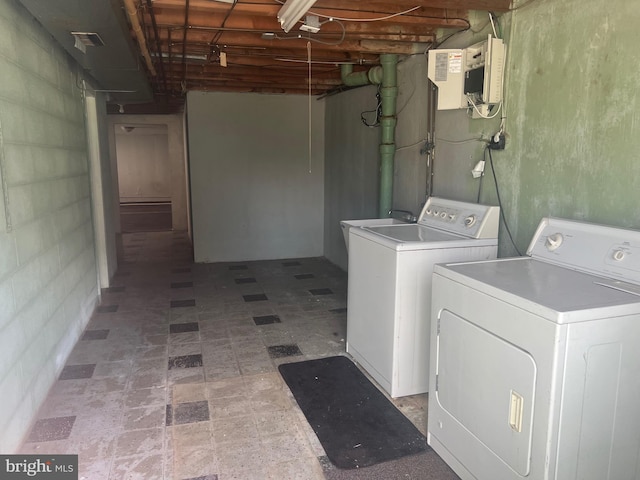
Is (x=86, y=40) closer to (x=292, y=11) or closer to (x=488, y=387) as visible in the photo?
(x=292, y=11)

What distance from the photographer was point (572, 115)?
7.51 feet

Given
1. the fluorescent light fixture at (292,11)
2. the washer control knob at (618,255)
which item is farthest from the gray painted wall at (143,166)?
the washer control knob at (618,255)

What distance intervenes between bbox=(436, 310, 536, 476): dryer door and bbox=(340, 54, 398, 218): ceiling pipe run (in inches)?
88.4

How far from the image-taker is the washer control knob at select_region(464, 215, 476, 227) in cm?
278

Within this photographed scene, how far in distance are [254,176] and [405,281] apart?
4162 millimetres

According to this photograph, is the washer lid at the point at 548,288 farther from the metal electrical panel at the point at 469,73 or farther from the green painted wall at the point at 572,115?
the metal electrical panel at the point at 469,73

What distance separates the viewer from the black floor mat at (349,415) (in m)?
2.23

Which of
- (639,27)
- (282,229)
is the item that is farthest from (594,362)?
(282,229)

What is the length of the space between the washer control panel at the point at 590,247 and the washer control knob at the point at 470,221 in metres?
0.49

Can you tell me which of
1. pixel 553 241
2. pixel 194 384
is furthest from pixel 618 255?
pixel 194 384

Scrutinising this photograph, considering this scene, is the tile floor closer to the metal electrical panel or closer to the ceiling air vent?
the metal electrical panel

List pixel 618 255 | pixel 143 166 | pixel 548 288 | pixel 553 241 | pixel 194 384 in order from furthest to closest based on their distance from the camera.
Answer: pixel 143 166 < pixel 194 384 < pixel 553 241 < pixel 618 255 < pixel 548 288

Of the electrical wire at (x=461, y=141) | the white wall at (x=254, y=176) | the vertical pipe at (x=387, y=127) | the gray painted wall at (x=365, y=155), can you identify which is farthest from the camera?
the white wall at (x=254, y=176)

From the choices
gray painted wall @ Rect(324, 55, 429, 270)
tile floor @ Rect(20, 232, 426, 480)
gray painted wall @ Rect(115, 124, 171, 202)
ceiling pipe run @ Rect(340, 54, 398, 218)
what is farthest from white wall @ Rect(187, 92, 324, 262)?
gray painted wall @ Rect(115, 124, 171, 202)
